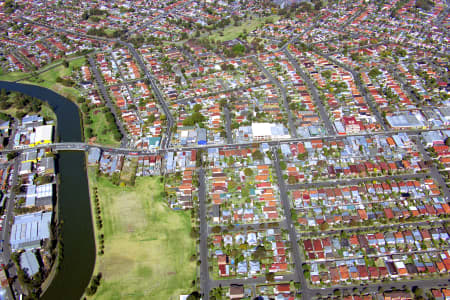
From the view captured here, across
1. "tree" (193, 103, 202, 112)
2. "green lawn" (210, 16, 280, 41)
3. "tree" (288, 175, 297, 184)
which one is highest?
"green lawn" (210, 16, 280, 41)

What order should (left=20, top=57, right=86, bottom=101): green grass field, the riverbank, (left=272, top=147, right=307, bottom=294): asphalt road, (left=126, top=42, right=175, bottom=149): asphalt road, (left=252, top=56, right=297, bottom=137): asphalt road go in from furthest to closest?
(left=20, top=57, right=86, bottom=101): green grass field
the riverbank
(left=252, top=56, right=297, bottom=137): asphalt road
(left=126, top=42, right=175, bottom=149): asphalt road
(left=272, top=147, right=307, bottom=294): asphalt road

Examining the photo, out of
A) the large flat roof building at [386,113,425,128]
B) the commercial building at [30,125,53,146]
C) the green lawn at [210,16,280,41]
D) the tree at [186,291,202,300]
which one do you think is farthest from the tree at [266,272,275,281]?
the green lawn at [210,16,280,41]

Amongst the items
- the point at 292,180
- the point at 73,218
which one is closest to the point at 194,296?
the point at 292,180

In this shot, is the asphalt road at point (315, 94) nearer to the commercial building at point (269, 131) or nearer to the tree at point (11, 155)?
the commercial building at point (269, 131)

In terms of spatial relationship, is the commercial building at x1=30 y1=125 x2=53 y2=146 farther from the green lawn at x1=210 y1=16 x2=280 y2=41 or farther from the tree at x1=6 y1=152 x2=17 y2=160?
the green lawn at x1=210 y1=16 x2=280 y2=41

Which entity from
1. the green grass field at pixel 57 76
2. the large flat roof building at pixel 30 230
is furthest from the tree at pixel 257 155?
the green grass field at pixel 57 76
